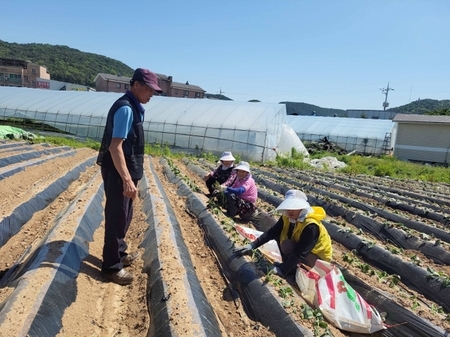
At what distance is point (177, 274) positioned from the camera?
2760mm

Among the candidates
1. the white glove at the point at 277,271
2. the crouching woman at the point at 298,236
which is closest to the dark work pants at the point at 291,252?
the crouching woman at the point at 298,236

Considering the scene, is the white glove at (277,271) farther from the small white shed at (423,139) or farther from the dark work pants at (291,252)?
the small white shed at (423,139)

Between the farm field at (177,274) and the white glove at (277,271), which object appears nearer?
the farm field at (177,274)

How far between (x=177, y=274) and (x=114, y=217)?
2.04ft

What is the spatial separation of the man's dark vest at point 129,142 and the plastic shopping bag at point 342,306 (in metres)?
1.62

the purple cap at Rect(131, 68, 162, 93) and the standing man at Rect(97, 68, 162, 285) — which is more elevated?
the purple cap at Rect(131, 68, 162, 93)

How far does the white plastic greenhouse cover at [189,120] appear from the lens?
14.9 m

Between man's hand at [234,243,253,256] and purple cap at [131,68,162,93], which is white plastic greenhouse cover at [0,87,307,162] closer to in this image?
man's hand at [234,243,253,256]

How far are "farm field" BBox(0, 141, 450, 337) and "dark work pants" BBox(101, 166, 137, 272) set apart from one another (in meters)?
0.20

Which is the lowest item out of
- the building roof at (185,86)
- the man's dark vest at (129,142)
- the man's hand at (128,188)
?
the man's hand at (128,188)

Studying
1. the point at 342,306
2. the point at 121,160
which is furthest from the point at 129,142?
the point at 342,306

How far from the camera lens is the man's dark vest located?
8.56ft

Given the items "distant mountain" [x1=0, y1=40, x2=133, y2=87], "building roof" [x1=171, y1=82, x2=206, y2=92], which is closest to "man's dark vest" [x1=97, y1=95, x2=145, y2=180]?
"building roof" [x1=171, y1=82, x2=206, y2=92]

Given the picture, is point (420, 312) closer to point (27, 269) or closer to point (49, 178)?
point (27, 269)
